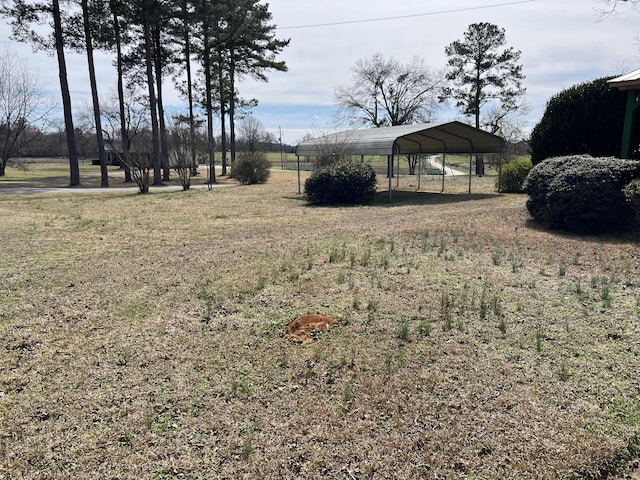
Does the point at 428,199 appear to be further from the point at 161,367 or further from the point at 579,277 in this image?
the point at 161,367

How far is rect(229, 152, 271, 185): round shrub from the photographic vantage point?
23609 millimetres

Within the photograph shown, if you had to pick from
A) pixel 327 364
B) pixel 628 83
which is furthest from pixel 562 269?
pixel 628 83

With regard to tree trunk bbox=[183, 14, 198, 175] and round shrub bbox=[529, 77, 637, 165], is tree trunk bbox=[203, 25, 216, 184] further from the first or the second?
round shrub bbox=[529, 77, 637, 165]

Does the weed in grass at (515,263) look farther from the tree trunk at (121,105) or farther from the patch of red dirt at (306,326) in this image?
the tree trunk at (121,105)

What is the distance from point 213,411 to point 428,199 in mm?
12818

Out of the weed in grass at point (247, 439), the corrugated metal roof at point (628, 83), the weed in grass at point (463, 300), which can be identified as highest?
the corrugated metal roof at point (628, 83)

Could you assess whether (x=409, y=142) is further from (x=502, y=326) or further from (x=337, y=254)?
(x=502, y=326)

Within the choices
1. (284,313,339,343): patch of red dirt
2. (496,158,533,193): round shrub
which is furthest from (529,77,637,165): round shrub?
(284,313,339,343): patch of red dirt

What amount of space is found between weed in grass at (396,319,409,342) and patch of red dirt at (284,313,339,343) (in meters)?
0.56

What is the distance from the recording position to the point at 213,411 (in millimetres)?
2609

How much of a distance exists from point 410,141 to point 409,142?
172 millimetres

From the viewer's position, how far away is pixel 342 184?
43.0 ft

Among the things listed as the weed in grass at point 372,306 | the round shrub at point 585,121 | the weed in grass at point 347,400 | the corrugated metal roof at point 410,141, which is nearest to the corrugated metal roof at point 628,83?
the round shrub at point 585,121

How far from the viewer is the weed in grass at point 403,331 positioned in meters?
3.48
